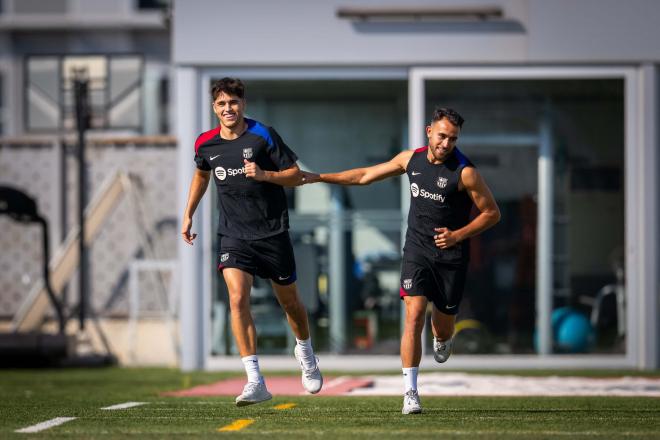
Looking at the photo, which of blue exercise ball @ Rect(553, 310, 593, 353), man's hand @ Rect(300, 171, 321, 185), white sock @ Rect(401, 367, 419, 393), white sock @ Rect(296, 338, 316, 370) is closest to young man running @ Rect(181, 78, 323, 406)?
man's hand @ Rect(300, 171, 321, 185)

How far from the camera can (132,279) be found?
1694 centimetres

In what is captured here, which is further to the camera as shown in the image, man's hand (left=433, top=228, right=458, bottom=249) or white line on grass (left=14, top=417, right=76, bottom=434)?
man's hand (left=433, top=228, right=458, bottom=249)

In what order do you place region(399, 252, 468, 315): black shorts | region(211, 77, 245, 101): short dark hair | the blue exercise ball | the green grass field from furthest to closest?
1. the blue exercise ball
2. region(399, 252, 468, 315): black shorts
3. region(211, 77, 245, 101): short dark hair
4. the green grass field

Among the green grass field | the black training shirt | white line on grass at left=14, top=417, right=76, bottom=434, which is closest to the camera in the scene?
the green grass field

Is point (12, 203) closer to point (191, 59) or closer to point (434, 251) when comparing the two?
point (191, 59)

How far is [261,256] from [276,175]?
0.53 meters

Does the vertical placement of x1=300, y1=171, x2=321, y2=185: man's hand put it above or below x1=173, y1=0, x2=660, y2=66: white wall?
below

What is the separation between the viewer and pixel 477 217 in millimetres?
8188

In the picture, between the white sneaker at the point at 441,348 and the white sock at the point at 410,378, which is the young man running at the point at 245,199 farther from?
the white sneaker at the point at 441,348

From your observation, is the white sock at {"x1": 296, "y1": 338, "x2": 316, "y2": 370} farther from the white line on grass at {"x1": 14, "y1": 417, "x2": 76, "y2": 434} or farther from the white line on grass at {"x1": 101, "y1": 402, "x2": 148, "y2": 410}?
the white line on grass at {"x1": 14, "y1": 417, "x2": 76, "y2": 434}

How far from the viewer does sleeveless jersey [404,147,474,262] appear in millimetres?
8172

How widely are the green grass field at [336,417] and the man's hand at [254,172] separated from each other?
1.39 m

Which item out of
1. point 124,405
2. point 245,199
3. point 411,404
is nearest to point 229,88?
point 245,199

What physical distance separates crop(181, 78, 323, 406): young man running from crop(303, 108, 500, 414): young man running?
266 millimetres
